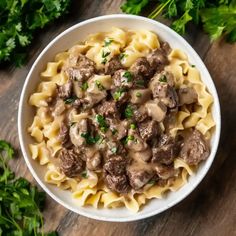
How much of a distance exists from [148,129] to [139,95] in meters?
0.28

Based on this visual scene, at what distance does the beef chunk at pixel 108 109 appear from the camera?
14.3 ft

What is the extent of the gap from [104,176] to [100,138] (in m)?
0.34

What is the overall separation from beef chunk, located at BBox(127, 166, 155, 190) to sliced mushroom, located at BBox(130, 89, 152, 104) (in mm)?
544

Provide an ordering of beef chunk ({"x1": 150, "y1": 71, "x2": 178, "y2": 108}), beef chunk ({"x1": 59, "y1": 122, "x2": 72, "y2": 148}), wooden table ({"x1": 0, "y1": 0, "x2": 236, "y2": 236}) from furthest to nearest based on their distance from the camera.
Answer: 1. wooden table ({"x1": 0, "y1": 0, "x2": 236, "y2": 236})
2. beef chunk ({"x1": 59, "y1": 122, "x2": 72, "y2": 148})
3. beef chunk ({"x1": 150, "y1": 71, "x2": 178, "y2": 108})

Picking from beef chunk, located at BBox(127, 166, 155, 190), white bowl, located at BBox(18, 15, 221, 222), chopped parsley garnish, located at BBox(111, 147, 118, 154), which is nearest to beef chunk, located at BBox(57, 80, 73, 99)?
white bowl, located at BBox(18, 15, 221, 222)

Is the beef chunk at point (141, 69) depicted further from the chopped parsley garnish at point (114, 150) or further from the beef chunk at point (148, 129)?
the chopped parsley garnish at point (114, 150)

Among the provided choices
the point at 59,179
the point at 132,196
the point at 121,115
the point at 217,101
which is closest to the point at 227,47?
the point at 217,101

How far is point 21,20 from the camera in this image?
5004 mm

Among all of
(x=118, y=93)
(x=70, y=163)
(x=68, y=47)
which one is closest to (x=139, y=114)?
(x=118, y=93)

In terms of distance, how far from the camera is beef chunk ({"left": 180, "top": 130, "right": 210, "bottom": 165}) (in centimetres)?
441

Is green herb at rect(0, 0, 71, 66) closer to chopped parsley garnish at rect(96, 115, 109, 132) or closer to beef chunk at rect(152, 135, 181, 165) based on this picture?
chopped parsley garnish at rect(96, 115, 109, 132)

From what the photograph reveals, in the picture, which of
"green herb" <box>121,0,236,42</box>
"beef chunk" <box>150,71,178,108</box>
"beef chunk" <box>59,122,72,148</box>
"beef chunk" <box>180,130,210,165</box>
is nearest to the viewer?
"beef chunk" <box>150,71,178,108</box>

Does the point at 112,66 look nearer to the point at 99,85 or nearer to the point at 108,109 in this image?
the point at 99,85

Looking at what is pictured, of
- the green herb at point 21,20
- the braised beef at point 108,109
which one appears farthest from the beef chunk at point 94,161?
the green herb at point 21,20
